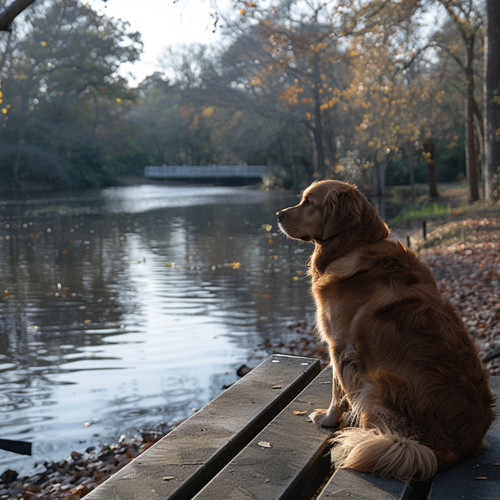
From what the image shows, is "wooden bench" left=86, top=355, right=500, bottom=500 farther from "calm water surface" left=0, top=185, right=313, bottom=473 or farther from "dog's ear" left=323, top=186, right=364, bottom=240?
"calm water surface" left=0, top=185, right=313, bottom=473

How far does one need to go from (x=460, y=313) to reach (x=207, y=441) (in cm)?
642

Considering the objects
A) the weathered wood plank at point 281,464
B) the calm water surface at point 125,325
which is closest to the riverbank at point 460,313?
the calm water surface at point 125,325

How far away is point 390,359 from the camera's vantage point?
3.03m

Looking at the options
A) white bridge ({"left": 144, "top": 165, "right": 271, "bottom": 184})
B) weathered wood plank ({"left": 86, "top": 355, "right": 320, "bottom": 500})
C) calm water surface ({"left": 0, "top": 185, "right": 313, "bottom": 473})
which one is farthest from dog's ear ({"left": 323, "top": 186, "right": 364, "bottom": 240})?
white bridge ({"left": 144, "top": 165, "right": 271, "bottom": 184})

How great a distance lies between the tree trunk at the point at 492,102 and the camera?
55.1 feet

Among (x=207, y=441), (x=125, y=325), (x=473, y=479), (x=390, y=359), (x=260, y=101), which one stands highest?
(x=260, y=101)

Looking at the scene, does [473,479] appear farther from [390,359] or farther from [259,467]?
[259,467]

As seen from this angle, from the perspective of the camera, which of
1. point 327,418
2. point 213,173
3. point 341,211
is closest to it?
point 327,418

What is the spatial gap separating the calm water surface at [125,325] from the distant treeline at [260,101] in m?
9.53

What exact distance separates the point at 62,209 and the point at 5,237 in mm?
12870

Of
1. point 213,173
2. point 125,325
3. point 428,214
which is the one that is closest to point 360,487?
point 125,325

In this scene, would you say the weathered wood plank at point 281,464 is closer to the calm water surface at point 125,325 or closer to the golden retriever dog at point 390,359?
the golden retriever dog at point 390,359

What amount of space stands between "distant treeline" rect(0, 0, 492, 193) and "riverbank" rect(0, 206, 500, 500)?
7441mm

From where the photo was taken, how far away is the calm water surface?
20.3ft
